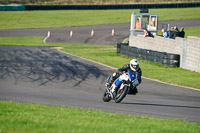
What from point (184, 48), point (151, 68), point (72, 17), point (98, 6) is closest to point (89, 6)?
point (98, 6)

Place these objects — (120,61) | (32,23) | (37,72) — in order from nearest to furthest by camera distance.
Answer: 1. (37,72)
2. (120,61)
3. (32,23)

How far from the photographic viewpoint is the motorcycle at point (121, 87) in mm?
12930

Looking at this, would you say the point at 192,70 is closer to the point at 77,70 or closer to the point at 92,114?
the point at 77,70

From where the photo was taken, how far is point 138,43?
A: 31.1 metres

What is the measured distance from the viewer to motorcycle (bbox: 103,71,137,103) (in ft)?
42.4

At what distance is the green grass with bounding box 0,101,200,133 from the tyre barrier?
1382 centimetres

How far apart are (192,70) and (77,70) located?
5.93 meters

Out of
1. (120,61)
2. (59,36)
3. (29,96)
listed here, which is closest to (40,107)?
(29,96)

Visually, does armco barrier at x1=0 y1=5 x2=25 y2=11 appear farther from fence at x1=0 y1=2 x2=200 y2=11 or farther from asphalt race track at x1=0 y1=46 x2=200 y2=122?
asphalt race track at x1=0 y1=46 x2=200 y2=122

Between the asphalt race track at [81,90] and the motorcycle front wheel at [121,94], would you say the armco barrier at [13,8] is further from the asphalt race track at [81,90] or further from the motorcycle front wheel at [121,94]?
the motorcycle front wheel at [121,94]

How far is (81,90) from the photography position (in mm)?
16312

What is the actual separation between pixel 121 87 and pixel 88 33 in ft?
114

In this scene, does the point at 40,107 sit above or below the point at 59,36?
above

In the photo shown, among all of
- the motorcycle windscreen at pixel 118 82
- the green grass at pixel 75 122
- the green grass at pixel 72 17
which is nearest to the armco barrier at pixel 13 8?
the green grass at pixel 72 17
